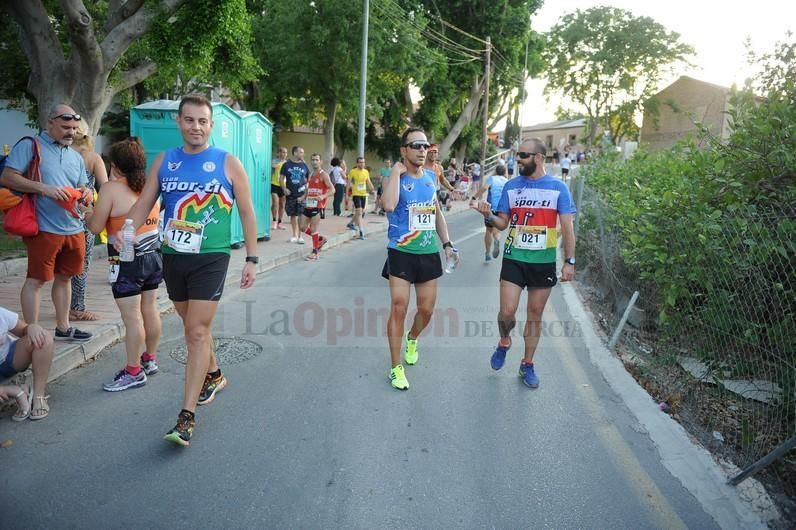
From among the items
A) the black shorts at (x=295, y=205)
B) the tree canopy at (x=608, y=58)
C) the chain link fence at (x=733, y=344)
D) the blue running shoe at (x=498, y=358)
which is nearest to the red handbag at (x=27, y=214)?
the blue running shoe at (x=498, y=358)

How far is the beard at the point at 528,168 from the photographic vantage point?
15.4 feet

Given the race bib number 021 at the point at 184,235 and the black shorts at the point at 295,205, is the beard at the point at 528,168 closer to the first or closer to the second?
the race bib number 021 at the point at 184,235

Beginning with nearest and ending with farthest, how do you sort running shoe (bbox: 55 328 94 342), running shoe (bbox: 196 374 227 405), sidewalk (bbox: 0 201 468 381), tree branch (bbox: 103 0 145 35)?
running shoe (bbox: 196 374 227 405), sidewalk (bbox: 0 201 468 381), running shoe (bbox: 55 328 94 342), tree branch (bbox: 103 0 145 35)

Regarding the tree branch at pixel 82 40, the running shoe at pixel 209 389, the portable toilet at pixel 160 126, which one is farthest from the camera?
the portable toilet at pixel 160 126

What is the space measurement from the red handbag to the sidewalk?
3.23 ft

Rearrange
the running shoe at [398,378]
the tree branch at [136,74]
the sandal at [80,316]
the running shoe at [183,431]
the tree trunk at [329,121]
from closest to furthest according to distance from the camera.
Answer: the running shoe at [183,431], the running shoe at [398,378], the sandal at [80,316], the tree branch at [136,74], the tree trunk at [329,121]

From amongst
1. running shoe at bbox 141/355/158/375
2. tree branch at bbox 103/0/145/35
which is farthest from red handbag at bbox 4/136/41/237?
tree branch at bbox 103/0/145/35

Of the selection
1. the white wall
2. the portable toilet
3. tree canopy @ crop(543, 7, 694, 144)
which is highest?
tree canopy @ crop(543, 7, 694, 144)

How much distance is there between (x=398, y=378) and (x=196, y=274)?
185 centimetres

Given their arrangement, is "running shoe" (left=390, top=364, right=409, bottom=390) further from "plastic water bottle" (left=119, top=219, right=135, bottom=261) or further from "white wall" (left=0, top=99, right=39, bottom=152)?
"white wall" (left=0, top=99, right=39, bottom=152)

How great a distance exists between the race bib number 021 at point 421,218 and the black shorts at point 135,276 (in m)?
1.96

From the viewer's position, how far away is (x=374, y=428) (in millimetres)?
3998

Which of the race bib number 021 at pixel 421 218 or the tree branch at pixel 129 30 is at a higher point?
the tree branch at pixel 129 30

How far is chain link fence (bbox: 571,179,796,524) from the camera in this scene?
3.75m
